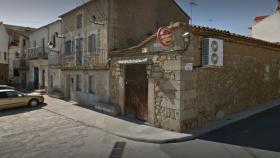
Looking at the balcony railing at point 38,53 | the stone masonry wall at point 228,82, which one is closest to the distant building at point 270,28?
the stone masonry wall at point 228,82

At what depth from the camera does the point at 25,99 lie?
52.7ft

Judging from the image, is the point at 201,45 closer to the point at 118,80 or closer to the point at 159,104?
the point at 159,104

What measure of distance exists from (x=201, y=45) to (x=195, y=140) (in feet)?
12.6

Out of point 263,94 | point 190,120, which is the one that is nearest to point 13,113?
point 190,120

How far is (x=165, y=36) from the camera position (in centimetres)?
926

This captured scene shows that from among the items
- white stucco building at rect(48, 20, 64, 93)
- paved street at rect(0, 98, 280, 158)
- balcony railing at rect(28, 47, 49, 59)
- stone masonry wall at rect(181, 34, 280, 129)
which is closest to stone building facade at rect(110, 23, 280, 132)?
stone masonry wall at rect(181, 34, 280, 129)

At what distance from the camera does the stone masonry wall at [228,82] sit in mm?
9391

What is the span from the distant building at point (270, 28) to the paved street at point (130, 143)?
12.6m

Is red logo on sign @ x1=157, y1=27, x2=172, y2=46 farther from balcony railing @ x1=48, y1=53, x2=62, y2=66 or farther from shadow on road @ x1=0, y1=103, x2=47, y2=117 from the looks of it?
balcony railing @ x1=48, y1=53, x2=62, y2=66

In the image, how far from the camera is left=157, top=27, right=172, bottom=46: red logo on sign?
9188 millimetres

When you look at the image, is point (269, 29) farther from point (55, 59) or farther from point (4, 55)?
point (4, 55)

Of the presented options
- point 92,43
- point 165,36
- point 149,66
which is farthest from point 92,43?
point 165,36

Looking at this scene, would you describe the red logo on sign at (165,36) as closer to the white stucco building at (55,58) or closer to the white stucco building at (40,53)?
the white stucco building at (55,58)

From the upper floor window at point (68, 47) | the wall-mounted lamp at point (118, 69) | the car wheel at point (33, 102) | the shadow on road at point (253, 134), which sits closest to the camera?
the shadow on road at point (253, 134)
